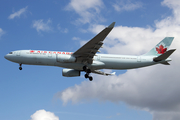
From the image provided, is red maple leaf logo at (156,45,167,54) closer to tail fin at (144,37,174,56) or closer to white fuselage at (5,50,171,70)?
tail fin at (144,37,174,56)

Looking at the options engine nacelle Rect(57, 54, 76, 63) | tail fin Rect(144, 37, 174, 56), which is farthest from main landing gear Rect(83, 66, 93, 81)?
tail fin Rect(144, 37, 174, 56)

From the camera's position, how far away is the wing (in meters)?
33.1

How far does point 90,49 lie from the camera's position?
36562 millimetres

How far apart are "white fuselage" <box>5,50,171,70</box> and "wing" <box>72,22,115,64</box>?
879mm

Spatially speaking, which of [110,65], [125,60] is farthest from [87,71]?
[125,60]

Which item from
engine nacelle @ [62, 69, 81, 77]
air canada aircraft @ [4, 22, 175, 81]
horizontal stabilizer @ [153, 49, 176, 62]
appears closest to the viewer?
air canada aircraft @ [4, 22, 175, 81]

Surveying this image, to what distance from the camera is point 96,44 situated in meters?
35.2

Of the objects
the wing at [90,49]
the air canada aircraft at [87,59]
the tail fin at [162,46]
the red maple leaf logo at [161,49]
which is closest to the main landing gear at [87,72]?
the air canada aircraft at [87,59]

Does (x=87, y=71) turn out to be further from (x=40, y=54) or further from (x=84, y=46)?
(x=40, y=54)

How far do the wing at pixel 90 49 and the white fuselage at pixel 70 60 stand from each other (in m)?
0.88

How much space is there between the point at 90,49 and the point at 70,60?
3734 millimetres

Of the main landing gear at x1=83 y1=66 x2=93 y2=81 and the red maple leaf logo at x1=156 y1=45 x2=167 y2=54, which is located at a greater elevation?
the red maple leaf logo at x1=156 y1=45 x2=167 y2=54

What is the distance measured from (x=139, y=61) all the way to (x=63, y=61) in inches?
516

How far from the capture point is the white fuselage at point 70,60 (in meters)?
37.3
